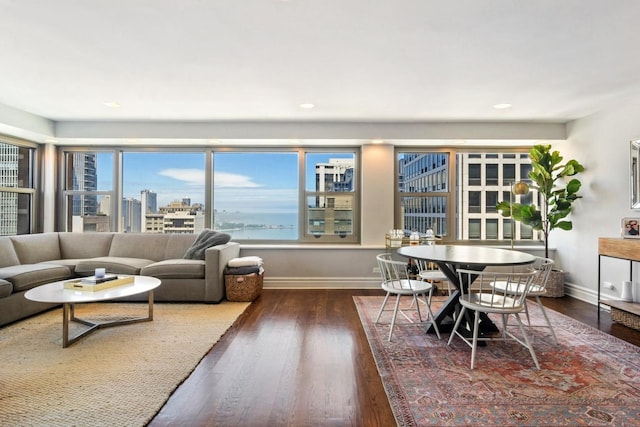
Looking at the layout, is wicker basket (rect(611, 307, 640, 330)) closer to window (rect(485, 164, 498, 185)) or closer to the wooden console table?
the wooden console table

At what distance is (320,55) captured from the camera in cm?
283

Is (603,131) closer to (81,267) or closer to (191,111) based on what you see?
(191,111)

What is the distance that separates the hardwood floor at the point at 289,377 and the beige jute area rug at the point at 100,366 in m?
0.16

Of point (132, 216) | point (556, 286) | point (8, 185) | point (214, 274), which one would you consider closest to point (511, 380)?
point (556, 286)

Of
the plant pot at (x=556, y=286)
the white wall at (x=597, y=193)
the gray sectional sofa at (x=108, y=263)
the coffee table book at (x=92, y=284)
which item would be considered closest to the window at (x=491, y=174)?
the white wall at (x=597, y=193)

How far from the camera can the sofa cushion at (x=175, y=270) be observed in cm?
427

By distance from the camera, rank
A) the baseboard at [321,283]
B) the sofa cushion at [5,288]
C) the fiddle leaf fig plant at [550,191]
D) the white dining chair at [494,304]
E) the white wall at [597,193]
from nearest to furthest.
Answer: the white dining chair at [494,304] < the sofa cushion at [5,288] < the white wall at [597,193] < the fiddle leaf fig plant at [550,191] < the baseboard at [321,283]

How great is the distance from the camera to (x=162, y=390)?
7.19 ft

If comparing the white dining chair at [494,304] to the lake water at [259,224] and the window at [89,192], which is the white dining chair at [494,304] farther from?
the window at [89,192]

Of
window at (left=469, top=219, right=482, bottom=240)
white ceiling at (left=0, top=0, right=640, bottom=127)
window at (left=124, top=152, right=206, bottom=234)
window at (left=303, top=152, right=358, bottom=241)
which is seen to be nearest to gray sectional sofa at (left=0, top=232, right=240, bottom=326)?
window at (left=124, top=152, right=206, bottom=234)

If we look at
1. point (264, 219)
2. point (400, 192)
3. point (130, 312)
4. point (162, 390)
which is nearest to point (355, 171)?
point (400, 192)

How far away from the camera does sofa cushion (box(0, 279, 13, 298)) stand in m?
3.31

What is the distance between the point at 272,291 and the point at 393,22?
12.4ft

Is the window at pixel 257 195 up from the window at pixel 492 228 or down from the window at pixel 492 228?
up
